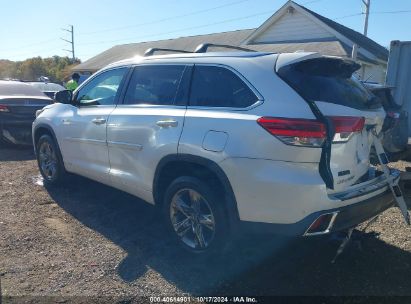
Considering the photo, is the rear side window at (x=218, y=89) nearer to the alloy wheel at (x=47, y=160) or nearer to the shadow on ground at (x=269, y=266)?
the shadow on ground at (x=269, y=266)

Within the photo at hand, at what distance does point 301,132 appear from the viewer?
2902 mm

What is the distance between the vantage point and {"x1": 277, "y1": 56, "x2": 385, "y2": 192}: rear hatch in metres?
2.99

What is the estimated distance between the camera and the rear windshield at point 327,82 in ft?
10.2

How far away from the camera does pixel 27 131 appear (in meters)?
8.72

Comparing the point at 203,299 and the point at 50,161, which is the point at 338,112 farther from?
the point at 50,161

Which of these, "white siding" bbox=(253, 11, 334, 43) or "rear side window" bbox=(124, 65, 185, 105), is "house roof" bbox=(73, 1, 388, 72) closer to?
"white siding" bbox=(253, 11, 334, 43)

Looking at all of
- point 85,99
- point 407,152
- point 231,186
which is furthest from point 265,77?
point 407,152

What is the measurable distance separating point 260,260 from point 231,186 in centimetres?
97

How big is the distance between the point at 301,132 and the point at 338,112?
39 cm

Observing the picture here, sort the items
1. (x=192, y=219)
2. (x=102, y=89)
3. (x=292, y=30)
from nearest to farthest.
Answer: (x=192, y=219), (x=102, y=89), (x=292, y=30)

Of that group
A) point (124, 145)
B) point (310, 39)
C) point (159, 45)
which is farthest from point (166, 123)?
point (159, 45)

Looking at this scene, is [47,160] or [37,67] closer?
[47,160]

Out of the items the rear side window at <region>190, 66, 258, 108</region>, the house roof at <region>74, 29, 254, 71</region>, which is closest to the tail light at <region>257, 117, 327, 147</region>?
the rear side window at <region>190, 66, 258, 108</region>

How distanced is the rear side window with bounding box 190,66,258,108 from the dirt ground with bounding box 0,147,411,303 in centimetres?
118
